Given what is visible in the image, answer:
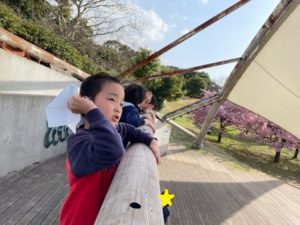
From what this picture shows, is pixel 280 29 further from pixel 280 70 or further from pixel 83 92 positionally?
pixel 83 92

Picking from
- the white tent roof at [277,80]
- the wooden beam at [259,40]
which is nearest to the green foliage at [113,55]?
the wooden beam at [259,40]

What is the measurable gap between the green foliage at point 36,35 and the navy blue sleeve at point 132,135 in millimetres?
6093

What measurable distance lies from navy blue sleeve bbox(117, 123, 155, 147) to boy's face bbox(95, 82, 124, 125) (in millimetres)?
241

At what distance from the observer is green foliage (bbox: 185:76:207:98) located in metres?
37.8

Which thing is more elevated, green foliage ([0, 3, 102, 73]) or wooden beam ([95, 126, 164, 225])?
green foliage ([0, 3, 102, 73])

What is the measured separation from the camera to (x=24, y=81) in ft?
14.0

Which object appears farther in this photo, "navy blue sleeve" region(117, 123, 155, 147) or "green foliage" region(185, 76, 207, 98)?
"green foliage" region(185, 76, 207, 98)

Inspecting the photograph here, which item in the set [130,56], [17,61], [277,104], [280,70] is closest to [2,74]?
[17,61]

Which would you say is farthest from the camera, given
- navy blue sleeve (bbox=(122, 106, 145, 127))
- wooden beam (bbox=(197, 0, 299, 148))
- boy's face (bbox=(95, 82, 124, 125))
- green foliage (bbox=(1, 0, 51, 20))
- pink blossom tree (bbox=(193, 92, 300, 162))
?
pink blossom tree (bbox=(193, 92, 300, 162))

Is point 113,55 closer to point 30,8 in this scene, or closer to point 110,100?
point 30,8

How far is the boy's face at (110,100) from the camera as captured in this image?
57.8 inches

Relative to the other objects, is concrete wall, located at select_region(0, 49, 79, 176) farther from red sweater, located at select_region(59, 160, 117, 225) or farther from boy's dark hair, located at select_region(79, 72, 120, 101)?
red sweater, located at select_region(59, 160, 117, 225)

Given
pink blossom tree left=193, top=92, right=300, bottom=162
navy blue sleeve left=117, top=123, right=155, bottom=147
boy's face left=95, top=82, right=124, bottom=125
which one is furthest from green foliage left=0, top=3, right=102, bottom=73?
pink blossom tree left=193, top=92, right=300, bottom=162

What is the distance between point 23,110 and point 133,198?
3.73 meters
